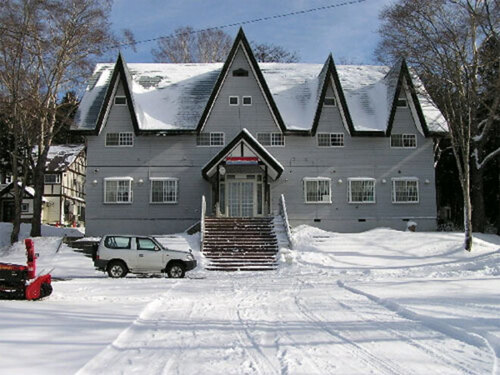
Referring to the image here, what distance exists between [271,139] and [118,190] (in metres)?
9.75

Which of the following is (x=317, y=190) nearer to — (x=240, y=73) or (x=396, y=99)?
(x=396, y=99)

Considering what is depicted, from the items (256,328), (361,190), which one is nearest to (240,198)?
(361,190)

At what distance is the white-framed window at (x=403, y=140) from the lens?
1198 inches

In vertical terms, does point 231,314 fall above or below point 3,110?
below

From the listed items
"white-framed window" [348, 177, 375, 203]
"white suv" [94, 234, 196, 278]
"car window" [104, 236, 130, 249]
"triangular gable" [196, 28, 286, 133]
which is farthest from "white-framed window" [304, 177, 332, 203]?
"car window" [104, 236, 130, 249]

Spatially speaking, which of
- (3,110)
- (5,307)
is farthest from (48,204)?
(5,307)

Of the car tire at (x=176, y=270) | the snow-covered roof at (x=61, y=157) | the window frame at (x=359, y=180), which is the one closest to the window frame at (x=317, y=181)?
the window frame at (x=359, y=180)

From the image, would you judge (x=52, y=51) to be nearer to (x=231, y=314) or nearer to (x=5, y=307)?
(x=5, y=307)

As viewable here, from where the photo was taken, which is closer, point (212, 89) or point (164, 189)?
point (164, 189)

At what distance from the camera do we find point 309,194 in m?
29.6

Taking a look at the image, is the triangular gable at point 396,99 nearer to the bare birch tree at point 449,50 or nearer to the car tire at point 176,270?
the bare birch tree at point 449,50

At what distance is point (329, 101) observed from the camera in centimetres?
3055

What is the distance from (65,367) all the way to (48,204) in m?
49.2

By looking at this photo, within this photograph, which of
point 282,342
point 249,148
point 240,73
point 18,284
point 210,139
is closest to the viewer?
point 282,342
